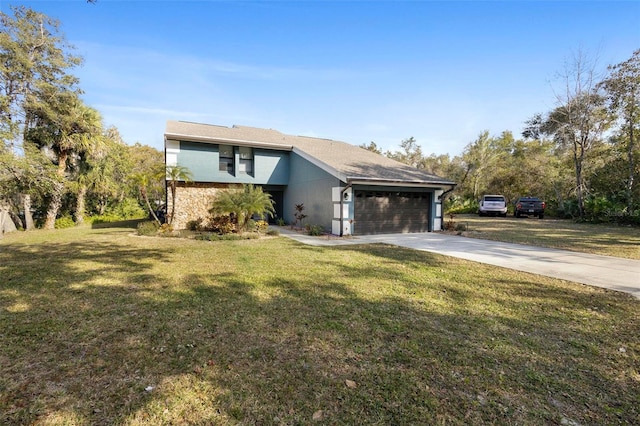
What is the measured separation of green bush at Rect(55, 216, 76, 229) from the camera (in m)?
15.9

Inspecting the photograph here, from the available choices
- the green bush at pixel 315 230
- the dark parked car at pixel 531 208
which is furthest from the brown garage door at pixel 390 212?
the dark parked car at pixel 531 208

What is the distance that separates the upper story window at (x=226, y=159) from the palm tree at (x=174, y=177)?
68.1 inches

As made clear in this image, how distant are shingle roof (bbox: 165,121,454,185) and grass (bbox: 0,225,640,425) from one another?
7197 mm

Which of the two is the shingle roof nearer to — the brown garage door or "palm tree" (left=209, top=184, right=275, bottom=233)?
the brown garage door

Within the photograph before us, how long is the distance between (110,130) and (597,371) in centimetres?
2895

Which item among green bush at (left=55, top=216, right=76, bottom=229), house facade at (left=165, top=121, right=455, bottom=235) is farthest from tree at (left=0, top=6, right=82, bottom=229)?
house facade at (left=165, top=121, right=455, bottom=235)

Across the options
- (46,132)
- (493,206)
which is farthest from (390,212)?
(46,132)

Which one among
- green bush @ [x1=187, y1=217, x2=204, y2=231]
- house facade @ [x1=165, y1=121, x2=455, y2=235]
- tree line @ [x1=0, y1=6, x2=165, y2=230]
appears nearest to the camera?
house facade @ [x1=165, y1=121, x2=455, y2=235]

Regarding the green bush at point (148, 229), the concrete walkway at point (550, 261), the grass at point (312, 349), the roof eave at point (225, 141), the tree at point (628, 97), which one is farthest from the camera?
the tree at point (628, 97)

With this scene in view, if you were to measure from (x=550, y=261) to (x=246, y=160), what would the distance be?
12986 mm

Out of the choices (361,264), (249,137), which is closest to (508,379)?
(361,264)

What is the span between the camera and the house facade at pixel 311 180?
39.7 ft

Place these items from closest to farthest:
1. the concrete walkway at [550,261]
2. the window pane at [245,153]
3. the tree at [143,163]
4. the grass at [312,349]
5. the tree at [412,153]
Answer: the grass at [312,349] → the concrete walkway at [550,261] → the window pane at [245,153] → the tree at [143,163] → the tree at [412,153]

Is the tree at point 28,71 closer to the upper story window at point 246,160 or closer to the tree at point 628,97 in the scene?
the upper story window at point 246,160
